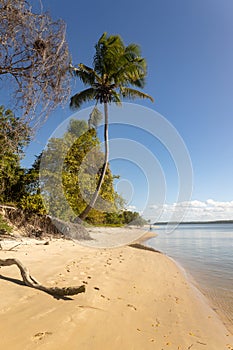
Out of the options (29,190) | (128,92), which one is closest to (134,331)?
(29,190)

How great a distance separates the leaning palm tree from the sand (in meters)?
9.38

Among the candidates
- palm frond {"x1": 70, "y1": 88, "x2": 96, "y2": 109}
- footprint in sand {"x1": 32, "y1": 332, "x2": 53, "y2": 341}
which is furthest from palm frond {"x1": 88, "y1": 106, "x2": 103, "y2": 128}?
footprint in sand {"x1": 32, "y1": 332, "x2": 53, "y2": 341}

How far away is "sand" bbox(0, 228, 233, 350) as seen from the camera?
240 centimetres

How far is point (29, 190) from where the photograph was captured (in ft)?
48.7

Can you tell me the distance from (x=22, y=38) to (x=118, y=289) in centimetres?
438

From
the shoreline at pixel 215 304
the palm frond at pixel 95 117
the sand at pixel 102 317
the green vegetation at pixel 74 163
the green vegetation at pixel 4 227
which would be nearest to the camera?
the sand at pixel 102 317

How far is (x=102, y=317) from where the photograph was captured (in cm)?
307

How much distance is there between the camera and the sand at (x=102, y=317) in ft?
7.89

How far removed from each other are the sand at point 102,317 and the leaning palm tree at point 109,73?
938 cm

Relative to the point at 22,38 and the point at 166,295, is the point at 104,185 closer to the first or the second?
the point at 166,295

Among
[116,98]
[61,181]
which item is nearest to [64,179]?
[61,181]

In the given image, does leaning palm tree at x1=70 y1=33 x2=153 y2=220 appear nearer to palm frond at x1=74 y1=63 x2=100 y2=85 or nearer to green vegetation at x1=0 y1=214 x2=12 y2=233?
palm frond at x1=74 y1=63 x2=100 y2=85

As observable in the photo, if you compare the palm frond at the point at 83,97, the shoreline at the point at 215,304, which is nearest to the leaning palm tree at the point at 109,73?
the palm frond at the point at 83,97

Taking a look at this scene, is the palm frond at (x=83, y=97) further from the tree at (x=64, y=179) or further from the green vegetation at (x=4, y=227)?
the green vegetation at (x=4, y=227)
